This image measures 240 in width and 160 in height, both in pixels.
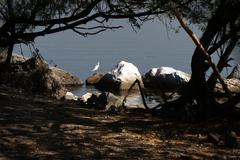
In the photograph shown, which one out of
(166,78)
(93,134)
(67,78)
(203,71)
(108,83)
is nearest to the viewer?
(93,134)

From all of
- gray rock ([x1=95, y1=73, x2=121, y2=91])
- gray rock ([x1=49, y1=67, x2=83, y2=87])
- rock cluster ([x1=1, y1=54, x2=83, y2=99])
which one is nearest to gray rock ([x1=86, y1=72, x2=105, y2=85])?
gray rock ([x1=95, y1=73, x2=121, y2=91])

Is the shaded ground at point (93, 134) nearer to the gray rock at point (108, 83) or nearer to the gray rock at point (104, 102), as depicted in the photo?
the gray rock at point (104, 102)

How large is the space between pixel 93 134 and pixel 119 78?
59.2 feet

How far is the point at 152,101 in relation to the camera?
17.9 metres

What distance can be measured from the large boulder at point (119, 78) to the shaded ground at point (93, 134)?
15667 mm

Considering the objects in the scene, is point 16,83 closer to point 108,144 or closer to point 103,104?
point 103,104

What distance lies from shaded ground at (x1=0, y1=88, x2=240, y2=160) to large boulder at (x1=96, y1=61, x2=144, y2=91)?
51.4 feet

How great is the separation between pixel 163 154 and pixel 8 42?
292cm

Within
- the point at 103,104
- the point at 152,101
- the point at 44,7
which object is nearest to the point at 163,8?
the point at 44,7

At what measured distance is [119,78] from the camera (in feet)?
→ 86.4

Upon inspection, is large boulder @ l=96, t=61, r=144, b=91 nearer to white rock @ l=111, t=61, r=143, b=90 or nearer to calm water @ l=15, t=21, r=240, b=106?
white rock @ l=111, t=61, r=143, b=90

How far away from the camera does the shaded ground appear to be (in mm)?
7316

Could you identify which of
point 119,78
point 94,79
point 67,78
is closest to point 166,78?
point 119,78

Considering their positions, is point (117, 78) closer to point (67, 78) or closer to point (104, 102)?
point (67, 78)
